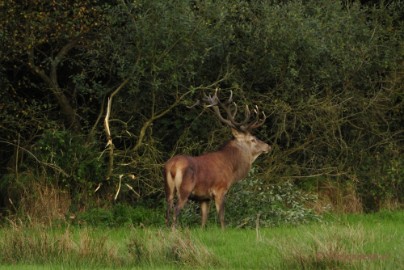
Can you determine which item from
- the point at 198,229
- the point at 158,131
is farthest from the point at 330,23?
the point at 198,229

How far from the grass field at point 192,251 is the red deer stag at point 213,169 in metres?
2.91

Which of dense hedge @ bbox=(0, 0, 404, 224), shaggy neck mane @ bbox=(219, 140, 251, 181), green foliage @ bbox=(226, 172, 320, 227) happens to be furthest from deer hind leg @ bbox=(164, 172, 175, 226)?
dense hedge @ bbox=(0, 0, 404, 224)

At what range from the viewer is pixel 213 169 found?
1888cm

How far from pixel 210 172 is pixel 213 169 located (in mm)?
134

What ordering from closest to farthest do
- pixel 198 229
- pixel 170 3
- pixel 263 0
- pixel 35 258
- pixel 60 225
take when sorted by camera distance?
1. pixel 35 258
2. pixel 198 229
3. pixel 60 225
4. pixel 170 3
5. pixel 263 0

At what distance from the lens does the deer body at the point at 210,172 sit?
59.3ft

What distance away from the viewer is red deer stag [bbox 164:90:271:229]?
59.4 ft

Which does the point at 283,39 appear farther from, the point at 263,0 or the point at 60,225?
the point at 60,225

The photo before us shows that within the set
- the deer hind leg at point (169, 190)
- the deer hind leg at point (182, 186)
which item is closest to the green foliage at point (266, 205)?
the deer hind leg at point (182, 186)

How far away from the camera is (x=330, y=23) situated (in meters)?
22.3

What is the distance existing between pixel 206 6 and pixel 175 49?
109 centimetres

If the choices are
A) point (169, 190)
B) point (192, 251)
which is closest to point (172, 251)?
point (192, 251)

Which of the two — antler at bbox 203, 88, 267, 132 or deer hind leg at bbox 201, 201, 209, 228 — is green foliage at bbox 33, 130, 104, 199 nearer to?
antler at bbox 203, 88, 267, 132

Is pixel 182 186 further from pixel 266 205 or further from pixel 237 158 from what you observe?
pixel 266 205
